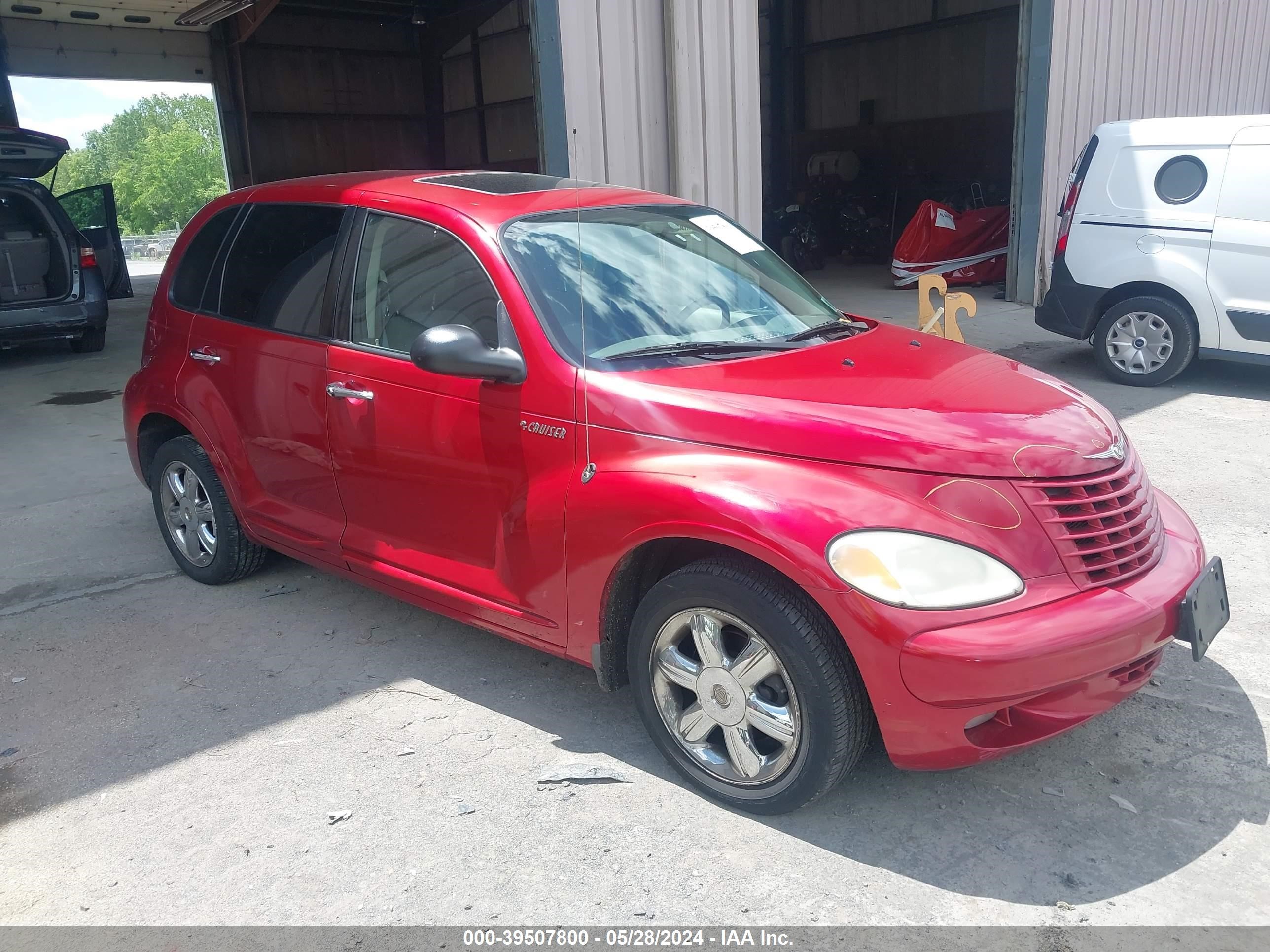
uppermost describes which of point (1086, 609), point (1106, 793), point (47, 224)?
point (47, 224)

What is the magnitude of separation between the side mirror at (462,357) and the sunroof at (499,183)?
31.1 inches

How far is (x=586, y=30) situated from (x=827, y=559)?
6.76 m

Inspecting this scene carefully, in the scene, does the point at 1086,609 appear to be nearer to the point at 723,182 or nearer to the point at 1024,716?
the point at 1024,716

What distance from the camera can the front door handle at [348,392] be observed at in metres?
3.54

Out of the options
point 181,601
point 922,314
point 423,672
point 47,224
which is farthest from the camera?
point 47,224

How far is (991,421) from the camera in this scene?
8.98 ft

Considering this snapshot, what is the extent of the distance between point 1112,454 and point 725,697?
1274 mm

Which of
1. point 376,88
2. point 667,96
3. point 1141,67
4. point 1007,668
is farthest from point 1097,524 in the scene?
point 376,88

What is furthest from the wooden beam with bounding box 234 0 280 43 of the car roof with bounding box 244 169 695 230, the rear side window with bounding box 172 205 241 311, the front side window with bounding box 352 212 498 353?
the front side window with bounding box 352 212 498 353

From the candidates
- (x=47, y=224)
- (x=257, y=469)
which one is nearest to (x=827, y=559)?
(x=257, y=469)

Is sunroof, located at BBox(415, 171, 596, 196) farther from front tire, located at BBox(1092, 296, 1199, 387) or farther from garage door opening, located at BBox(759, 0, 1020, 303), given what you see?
garage door opening, located at BBox(759, 0, 1020, 303)

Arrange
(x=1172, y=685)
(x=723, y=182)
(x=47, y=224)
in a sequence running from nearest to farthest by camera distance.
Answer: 1. (x=1172, y=685)
2. (x=723, y=182)
3. (x=47, y=224)

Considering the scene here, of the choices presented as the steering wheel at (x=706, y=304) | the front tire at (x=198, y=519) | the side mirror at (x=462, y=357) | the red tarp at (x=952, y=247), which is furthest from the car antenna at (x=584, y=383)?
the red tarp at (x=952, y=247)

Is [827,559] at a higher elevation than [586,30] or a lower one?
lower
